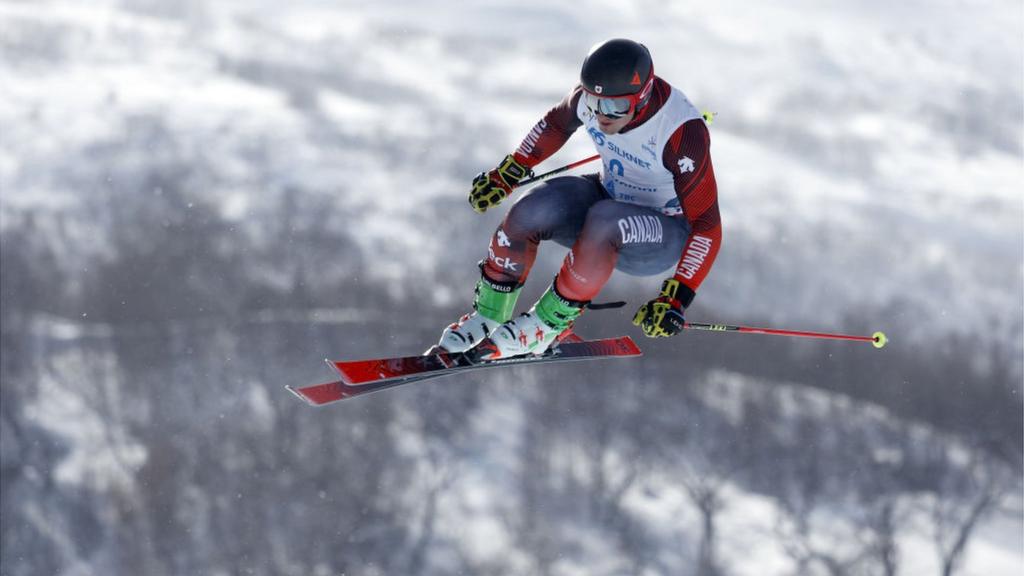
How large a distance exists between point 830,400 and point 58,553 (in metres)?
45.7

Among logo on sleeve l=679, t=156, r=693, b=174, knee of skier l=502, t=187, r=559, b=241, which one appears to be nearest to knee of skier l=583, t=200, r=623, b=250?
knee of skier l=502, t=187, r=559, b=241

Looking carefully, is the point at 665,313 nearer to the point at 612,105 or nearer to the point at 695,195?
the point at 695,195

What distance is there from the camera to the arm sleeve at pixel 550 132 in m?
9.48

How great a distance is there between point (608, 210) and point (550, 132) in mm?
1126

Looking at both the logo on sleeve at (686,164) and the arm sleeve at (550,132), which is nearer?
the logo on sleeve at (686,164)

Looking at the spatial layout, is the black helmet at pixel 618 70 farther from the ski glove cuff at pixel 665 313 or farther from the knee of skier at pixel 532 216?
the ski glove cuff at pixel 665 313

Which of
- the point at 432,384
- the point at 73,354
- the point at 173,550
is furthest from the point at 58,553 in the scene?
the point at 73,354

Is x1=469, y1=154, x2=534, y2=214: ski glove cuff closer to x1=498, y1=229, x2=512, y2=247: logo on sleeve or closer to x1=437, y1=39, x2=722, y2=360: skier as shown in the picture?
x1=437, y1=39, x2=722, y2=360: skier

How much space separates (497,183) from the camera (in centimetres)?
971

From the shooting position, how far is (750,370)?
231 ft

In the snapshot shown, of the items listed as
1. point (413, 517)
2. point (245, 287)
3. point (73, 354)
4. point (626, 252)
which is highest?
Answer: point (626, 252)

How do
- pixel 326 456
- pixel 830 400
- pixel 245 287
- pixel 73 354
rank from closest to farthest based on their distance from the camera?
pixel 326 456 < pixel 830 400 < pixel 73 354 < pixel 245 287

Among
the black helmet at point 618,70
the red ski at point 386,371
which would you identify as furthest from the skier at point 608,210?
the red ski at point 386,371

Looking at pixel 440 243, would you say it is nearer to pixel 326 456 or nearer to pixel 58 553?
pixel 326 456
